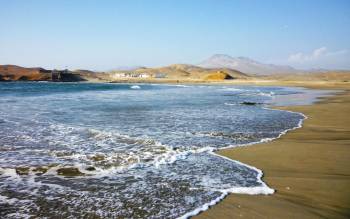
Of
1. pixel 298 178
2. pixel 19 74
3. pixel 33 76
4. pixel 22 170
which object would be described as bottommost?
pixel 22 170

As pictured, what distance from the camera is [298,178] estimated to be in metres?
7.41

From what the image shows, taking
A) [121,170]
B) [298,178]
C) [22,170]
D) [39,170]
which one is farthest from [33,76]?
[298,178]

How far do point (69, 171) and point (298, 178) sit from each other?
5.00m

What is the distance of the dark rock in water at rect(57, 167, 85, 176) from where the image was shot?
779 centimetres

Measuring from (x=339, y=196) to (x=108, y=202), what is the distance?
398cm

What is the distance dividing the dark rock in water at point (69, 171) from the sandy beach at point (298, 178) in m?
3.47

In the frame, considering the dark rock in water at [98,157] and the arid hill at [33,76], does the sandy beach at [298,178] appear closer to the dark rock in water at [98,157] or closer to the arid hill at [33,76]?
the dark rock in water at [98,157]

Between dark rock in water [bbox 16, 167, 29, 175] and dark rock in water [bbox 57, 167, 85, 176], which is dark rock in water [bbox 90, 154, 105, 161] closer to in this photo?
dark rock in water [bbox 57, 167, 85, 176]

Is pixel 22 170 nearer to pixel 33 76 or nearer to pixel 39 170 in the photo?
pixel 39 170

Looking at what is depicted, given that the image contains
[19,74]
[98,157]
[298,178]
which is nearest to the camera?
[298,178]

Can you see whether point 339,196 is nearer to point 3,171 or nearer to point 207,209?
point 207,209

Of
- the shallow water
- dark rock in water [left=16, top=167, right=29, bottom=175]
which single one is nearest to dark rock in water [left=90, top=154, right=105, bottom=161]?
the shallow water

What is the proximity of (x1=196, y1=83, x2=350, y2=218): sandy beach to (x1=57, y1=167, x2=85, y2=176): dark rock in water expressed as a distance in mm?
3469

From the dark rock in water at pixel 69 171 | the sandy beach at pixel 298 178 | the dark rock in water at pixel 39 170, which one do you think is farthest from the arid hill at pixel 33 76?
the dark rock in water at pixel 69 171
